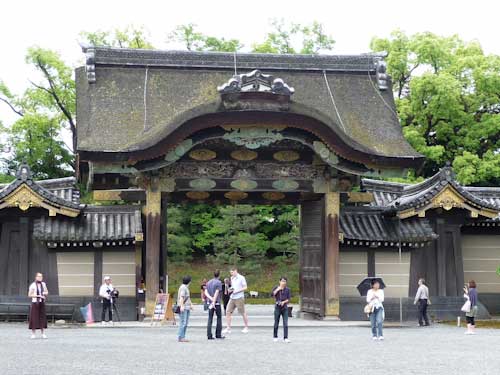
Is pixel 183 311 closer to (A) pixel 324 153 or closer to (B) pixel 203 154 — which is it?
(B) pixel 203 154

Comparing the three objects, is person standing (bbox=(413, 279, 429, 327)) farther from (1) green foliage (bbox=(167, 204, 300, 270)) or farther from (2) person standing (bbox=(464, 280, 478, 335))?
(1) green foliage (bbox=(167, 204, 300, 270))

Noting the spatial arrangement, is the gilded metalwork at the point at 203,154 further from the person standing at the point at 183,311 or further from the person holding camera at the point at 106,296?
the person standing at the point at 183,311

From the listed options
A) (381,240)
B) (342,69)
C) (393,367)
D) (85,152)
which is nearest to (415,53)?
(342,69)

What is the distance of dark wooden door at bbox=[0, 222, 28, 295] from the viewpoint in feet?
85.3

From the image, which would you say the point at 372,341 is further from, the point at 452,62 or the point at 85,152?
the point at 452,62

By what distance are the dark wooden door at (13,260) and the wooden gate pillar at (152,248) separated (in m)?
4.17

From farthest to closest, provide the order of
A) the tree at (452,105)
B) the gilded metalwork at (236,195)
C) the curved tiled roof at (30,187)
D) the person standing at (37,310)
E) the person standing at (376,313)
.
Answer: the tree at (452,105), the gilded metalwork at (236,195), the curved tiled roof at (30,187), the person standing at (37,310), the person standing at (376,313)

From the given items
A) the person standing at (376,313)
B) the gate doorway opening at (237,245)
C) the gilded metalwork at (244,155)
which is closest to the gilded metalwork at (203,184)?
→ the gilded metalwork at (244,155)

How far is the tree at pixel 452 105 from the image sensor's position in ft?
140

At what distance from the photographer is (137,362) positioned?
14.3 metres

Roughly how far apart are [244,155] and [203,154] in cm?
121

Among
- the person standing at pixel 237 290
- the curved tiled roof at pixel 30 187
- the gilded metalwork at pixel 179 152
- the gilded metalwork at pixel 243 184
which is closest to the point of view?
the person standing at pixel 237 290

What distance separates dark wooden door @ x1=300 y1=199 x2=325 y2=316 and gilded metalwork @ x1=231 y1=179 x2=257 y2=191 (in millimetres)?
2155

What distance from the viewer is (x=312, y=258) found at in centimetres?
2661
